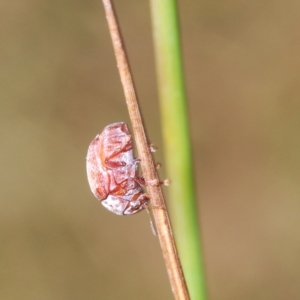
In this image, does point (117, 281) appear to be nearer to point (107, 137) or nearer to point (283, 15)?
point (107, 137)

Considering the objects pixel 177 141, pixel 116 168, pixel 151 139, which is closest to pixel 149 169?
pixel 177 141

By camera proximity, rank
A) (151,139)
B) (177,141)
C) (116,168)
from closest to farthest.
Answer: (177,141)
(116,168)
(151,139)

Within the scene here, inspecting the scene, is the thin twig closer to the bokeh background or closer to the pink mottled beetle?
the pink mottled beetle

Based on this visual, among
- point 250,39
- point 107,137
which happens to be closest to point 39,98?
point 250,39

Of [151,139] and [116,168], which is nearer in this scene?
[116,168]

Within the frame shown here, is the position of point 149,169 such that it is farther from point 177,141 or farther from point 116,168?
point 116,168

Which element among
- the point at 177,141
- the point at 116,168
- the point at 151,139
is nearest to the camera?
the point at 177,141
